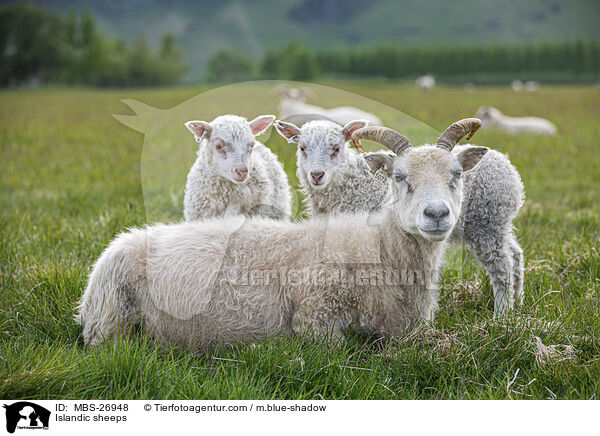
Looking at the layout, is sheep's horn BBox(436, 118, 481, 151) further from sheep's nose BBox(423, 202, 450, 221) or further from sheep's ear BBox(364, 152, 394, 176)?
→ sheep's nose BBox(423, 202, 450, 221)

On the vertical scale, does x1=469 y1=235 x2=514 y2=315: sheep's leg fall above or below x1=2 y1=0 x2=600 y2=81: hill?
below

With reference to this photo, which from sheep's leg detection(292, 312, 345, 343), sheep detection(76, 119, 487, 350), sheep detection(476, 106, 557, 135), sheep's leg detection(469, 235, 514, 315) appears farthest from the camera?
sheep detection(476, 106, 557, 135)

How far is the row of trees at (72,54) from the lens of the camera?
11122mm

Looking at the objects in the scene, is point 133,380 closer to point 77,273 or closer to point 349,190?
point 77,273

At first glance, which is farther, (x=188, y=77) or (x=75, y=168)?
(x=188, y=77)

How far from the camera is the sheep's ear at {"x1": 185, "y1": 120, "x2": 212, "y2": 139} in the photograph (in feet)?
14.1

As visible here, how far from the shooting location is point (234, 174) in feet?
13.6

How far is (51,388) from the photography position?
2.83m

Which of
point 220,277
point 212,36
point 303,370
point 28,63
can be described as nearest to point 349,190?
point 220,277

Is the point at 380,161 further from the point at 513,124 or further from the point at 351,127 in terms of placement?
the point at 513,124

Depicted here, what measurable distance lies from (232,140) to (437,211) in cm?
180

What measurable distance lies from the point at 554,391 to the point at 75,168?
26.7 ft

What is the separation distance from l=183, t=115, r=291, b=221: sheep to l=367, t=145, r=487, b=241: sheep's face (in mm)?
1142
